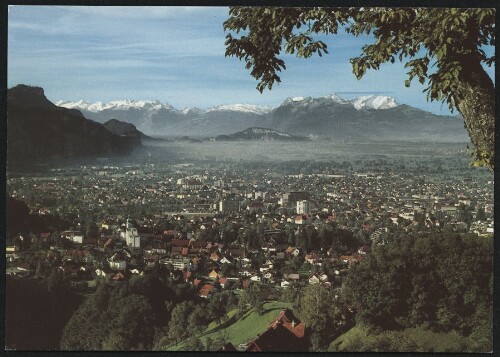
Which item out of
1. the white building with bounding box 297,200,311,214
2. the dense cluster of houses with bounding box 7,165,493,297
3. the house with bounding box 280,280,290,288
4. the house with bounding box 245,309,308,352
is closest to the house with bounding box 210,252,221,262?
the dense cluster of houses with bounding box 7,165,493,297

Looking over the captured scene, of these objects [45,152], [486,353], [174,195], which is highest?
[45,152]

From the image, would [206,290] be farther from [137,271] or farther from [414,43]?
[414,43]

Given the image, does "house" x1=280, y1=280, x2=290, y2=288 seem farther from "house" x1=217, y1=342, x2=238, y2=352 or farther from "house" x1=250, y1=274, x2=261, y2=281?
"house" x1=217, y1=342, x2=238, y2=352

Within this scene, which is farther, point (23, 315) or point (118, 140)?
point (118, 140)

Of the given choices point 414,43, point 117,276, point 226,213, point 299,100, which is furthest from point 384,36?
point 117,276

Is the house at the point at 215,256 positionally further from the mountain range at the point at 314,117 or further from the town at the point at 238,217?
the mountain range at the point at 314,117

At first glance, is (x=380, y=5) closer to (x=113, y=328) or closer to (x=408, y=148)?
(x=408, y=148)

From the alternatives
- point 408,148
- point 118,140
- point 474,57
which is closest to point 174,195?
point 118,140
